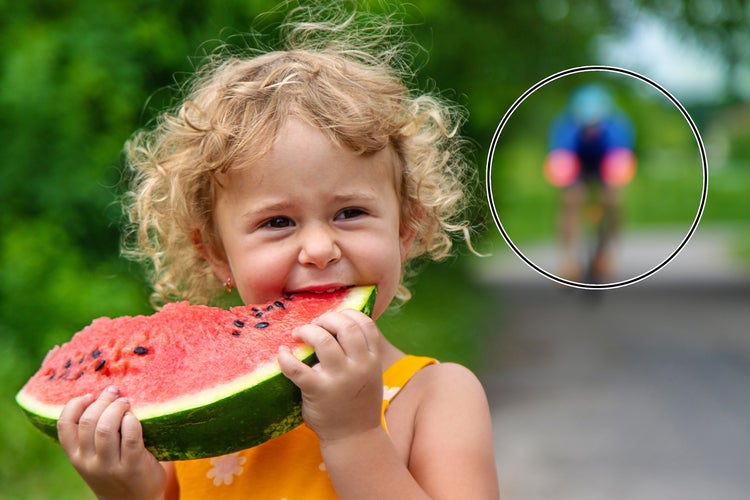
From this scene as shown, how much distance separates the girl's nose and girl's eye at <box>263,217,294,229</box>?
0.17 feet

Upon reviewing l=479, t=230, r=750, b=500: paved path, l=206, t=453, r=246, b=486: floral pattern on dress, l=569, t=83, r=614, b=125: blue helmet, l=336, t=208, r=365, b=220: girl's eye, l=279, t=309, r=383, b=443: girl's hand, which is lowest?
l=479, t=230, r=750, b=500: paved path

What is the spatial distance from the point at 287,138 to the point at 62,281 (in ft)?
13.6

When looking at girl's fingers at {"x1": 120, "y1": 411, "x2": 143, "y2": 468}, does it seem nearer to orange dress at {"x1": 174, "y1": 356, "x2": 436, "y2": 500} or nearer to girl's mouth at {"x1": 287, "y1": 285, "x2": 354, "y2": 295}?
orange dress at {"x1": 174, "y1": 356, "x2": 436, "y2": 500}

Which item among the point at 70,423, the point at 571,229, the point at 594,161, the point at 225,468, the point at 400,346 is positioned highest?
the point at 70,423

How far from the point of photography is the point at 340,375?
1731 millimetres

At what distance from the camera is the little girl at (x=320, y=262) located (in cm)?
177

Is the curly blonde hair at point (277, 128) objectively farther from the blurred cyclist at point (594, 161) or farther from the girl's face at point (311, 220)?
the blurred cyclist at point (594, 161)

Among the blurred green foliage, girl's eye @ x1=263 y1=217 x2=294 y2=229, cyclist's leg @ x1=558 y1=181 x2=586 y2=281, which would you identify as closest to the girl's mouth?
girl's eye @ x1=263 y1=217 x2=294 y2=229

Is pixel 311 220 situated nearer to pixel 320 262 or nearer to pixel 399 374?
pixel 320 262

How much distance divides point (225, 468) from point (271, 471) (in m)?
0.11

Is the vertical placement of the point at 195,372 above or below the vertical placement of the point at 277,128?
below

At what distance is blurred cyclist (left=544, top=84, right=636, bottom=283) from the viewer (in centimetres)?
702

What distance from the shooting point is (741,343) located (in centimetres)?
1090

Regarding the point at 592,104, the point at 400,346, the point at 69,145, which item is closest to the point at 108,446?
the point at 69,145
